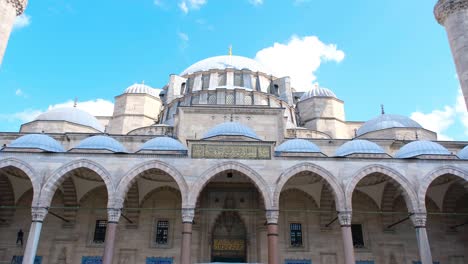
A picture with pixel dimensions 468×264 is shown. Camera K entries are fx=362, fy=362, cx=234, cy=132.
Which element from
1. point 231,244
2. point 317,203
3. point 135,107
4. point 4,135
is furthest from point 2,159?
point 317,203

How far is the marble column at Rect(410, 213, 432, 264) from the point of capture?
973cm

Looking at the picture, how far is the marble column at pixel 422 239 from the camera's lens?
31.9ft

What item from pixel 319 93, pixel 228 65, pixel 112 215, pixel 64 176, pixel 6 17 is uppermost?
pixel 228 65

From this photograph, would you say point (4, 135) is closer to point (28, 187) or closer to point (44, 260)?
point (28, 187)

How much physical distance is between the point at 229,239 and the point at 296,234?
238 centimetres

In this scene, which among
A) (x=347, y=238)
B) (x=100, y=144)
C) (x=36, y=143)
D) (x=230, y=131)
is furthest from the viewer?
(x=230, y=131)

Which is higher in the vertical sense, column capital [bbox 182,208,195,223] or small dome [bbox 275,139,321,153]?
small dome [bbox 275,139,321,153]

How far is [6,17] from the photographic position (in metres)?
13.0

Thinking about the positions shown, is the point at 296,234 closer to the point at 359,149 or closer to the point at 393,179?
the point at 359,149

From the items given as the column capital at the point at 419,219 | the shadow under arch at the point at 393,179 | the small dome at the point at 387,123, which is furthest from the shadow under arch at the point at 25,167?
the small dome at the point at 387,123

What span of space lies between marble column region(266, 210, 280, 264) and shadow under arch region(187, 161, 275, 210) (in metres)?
0.22

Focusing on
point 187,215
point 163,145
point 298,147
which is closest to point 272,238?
point 187,215

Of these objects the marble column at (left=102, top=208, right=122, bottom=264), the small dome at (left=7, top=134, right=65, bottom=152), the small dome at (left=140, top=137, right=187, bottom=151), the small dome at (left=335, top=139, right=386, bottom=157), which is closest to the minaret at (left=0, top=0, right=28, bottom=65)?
the small dome at (left=7, top=134, right=65, bottom=152)

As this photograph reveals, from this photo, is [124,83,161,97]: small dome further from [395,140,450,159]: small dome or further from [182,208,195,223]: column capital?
[395,140,450,159]: small dome
